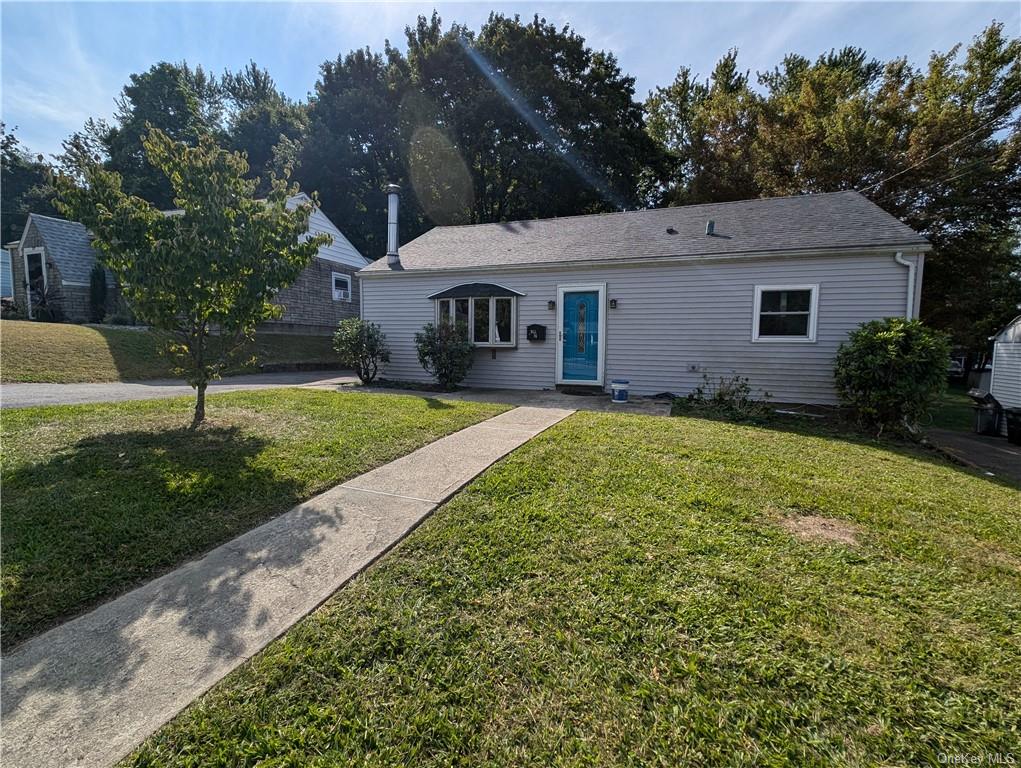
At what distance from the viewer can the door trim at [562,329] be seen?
31.3 ft

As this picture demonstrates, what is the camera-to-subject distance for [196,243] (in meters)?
4.63

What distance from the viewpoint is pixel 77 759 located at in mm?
1358

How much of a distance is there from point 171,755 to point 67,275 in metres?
22.9

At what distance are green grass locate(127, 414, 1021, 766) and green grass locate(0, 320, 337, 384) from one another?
7.57 metres

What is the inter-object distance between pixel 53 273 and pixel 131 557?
70.8 ft

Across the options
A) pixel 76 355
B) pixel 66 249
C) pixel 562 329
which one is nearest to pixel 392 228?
pixel 562 329

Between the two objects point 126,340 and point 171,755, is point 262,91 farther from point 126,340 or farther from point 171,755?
point 171,755

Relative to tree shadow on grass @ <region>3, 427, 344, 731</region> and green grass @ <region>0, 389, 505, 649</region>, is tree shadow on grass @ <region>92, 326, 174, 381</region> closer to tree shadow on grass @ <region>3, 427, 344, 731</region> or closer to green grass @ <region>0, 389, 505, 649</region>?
green grass @ <region>0, 389, 505, 649</region>

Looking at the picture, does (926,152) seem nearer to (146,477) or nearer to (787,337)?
(787,337)

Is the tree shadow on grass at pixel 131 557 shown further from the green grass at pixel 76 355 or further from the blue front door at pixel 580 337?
the blue front door at pixel 580 337

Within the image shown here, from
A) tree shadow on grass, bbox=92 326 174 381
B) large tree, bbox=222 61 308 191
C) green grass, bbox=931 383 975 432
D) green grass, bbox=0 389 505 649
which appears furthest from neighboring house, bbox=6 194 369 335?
green grass, bbox=931 383 975 432

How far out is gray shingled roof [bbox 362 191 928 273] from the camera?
8219 millimetres

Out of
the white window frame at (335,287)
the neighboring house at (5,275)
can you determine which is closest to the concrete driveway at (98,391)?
the white window frame at (335,287)

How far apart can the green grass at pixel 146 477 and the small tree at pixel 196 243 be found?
3.40 feet
